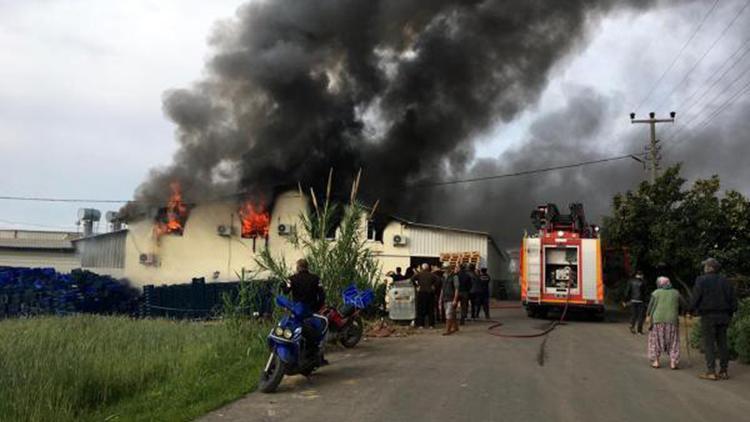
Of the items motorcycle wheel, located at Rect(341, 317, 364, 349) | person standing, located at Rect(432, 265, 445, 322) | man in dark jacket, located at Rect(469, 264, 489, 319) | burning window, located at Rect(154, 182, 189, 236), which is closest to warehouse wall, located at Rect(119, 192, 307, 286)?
burning window, located at Rect(154, 182, 189, 236)

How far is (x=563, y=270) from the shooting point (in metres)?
18.8

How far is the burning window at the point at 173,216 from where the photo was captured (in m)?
28.2

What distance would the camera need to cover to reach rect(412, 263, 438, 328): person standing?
1484 cm

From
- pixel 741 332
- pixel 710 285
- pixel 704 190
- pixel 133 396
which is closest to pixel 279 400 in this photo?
pixel 133 396

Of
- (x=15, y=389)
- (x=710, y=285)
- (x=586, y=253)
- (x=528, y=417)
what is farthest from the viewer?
(x=586, y=253)

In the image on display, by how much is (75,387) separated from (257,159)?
21.2m

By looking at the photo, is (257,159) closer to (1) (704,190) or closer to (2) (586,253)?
(2) (586,253)

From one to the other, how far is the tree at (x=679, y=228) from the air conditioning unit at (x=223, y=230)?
16988 mm

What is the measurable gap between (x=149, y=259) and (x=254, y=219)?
210 inches

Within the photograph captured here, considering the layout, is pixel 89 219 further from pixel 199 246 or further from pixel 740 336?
pixel 740 336

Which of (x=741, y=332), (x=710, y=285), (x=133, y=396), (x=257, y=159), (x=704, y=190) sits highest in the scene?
(x=257, y=159)

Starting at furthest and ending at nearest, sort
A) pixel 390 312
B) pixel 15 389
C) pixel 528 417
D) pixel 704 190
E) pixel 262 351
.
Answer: pixel 704 190 → pixel 390 312 → pixel 262 351 → pixel 15 389 → pixel 528 417

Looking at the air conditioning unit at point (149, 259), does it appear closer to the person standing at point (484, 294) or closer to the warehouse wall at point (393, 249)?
the warehouse wall at point (393, 249)

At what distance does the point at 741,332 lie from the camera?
999cm
